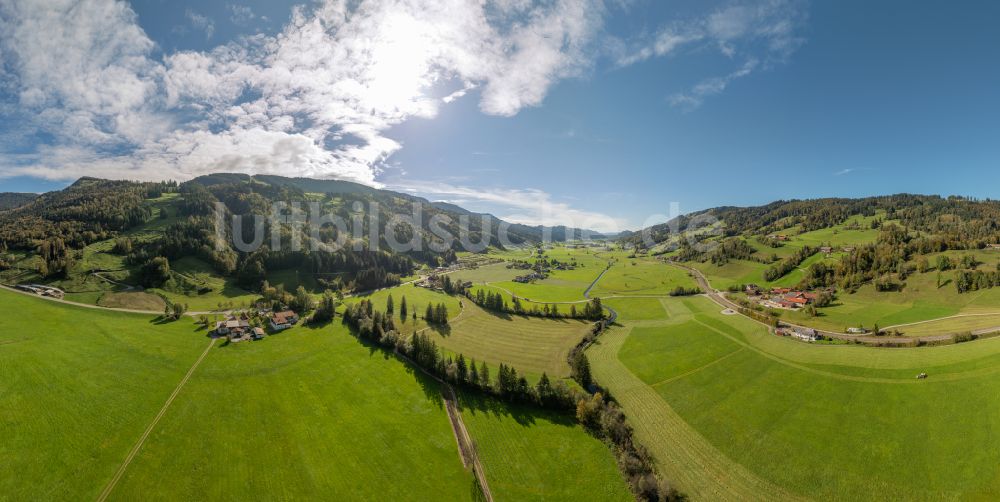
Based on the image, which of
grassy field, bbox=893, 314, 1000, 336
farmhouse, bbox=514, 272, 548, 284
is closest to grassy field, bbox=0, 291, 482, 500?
grassy field, bbox=893, 314, 1000, 336

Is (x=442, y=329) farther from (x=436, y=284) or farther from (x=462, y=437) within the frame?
(x=436, y=284)

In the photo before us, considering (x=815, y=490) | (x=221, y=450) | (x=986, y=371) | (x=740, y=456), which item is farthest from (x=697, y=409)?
(x=221, y=450)

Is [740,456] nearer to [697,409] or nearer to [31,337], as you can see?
[697,409]

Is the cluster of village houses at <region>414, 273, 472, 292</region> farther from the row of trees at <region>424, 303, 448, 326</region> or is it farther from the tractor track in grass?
the tractor track in grass

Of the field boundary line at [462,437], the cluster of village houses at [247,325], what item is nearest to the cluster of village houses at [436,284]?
the cluster of village houses at [247,325]

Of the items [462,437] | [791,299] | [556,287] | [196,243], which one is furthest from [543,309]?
[196,243]

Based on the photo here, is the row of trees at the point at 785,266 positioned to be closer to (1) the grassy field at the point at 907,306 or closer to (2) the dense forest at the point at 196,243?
(1) the grassy field at the point at 907,306
